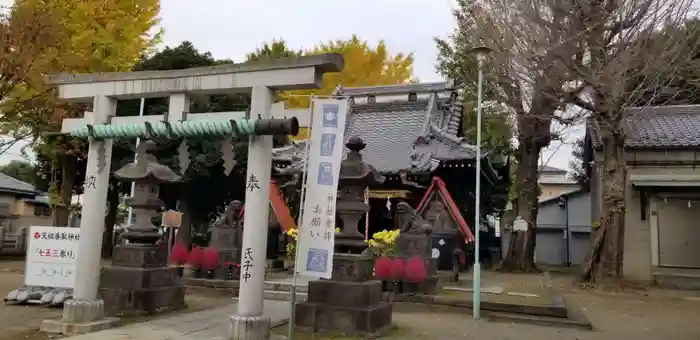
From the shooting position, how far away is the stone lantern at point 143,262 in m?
10.3

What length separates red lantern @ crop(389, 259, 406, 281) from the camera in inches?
497

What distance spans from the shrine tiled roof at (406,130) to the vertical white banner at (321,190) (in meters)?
11.1

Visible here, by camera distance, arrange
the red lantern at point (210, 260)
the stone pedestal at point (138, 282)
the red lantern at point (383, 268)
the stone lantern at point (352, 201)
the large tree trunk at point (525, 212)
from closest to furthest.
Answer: the stone lantern at point (352, 201) < the stone pedestal at point (138, 282) < the red lantern at point (383, 268) < the red lantern at point (210, 260) < the large tree trunk at point (525, 212)

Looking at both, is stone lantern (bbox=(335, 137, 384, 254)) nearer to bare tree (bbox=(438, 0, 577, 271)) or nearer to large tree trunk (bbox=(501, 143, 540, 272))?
bare tree (bbox=(438, 0, 577, 271))

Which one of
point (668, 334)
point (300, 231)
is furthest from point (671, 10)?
point (300, 231)

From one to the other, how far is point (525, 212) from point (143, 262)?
16.8m

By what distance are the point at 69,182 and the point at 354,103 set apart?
13.4 m

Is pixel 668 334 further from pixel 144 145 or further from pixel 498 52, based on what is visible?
pixel 144 145

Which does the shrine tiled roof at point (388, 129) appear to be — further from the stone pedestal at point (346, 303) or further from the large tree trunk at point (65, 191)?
the large tree trunk at point (65, 191)

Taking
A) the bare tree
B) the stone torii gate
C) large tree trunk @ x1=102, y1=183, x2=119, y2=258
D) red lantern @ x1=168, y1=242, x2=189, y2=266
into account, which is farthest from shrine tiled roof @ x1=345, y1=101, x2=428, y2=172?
large tree trunk @ x1=102, y1=183, x2=119, y2=258

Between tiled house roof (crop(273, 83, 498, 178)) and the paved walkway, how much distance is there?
30.1 feet

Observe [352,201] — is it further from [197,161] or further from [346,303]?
[197,161]

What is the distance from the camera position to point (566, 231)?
29500 mm

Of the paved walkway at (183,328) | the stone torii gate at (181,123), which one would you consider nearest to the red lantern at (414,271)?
the paved walkway at (183,328)
